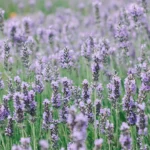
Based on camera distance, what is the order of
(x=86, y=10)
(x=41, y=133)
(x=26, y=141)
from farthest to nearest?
(x=86, y=10) → (x=41, y=133) → (x=26, y=141)

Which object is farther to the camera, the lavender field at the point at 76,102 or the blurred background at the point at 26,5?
the blurred background at the point at 26,5

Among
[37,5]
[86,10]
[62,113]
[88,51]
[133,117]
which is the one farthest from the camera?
[37,5]

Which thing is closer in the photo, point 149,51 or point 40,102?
point 40,102

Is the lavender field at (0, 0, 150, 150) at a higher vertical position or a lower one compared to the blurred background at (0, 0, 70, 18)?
lower

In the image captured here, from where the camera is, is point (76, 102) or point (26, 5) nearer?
point (76, 102)

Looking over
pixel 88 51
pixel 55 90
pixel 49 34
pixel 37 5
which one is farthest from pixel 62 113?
pixel 37 5

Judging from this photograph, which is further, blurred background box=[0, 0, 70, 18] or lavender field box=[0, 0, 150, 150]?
blurred background box=[0, 0, 70, 18]

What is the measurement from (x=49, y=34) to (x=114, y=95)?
195 cm

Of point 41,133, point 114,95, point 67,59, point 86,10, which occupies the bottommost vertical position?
point 41,133

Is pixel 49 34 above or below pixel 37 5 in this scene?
below

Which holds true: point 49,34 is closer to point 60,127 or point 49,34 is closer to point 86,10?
point 60,127

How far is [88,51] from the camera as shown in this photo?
428 centimetres

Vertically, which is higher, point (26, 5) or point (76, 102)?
point (26, 5)

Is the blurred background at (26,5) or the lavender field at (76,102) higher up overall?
the blurred background at (26,5)
